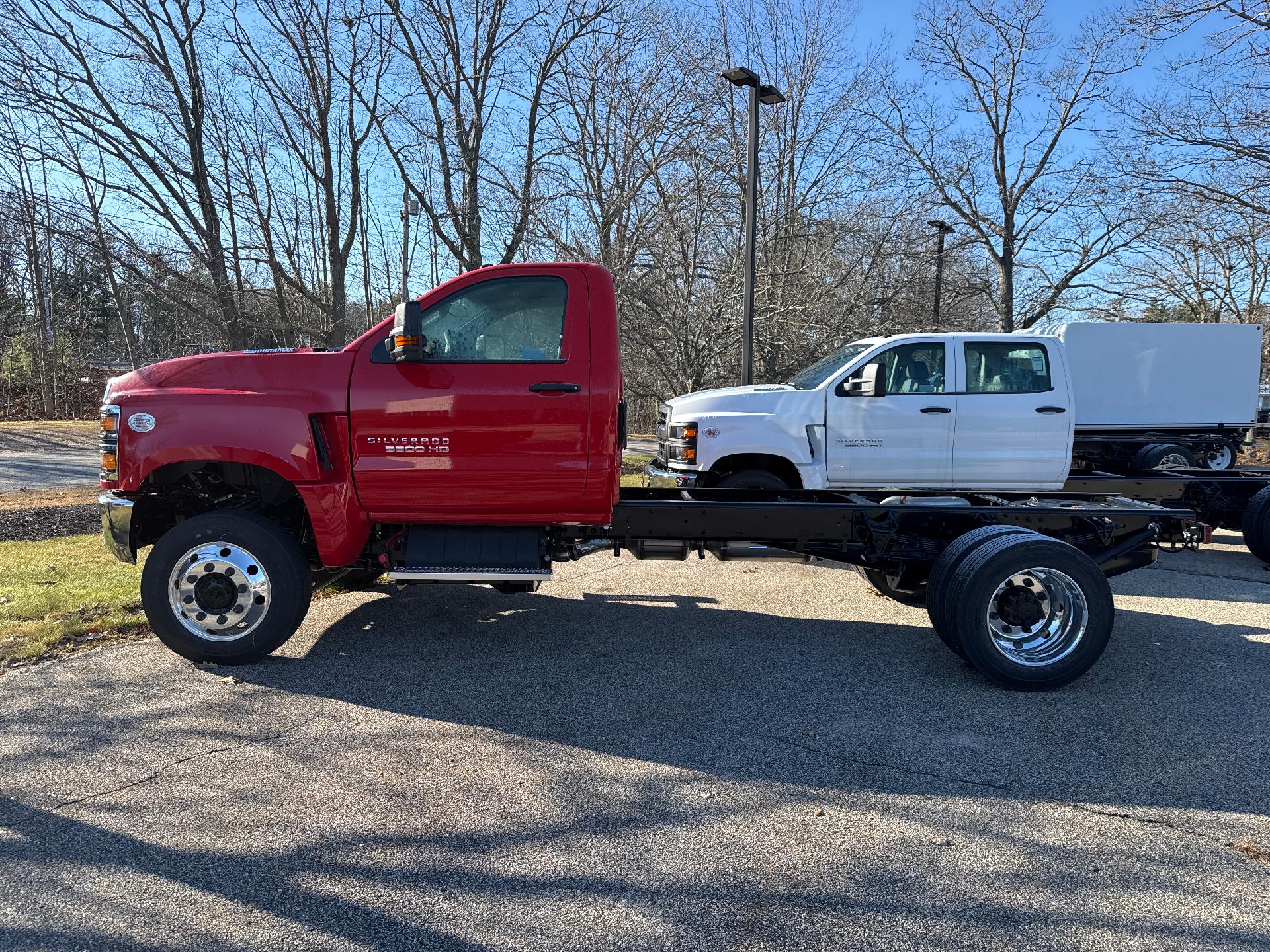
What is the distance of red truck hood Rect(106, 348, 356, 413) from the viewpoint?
15.9 ft

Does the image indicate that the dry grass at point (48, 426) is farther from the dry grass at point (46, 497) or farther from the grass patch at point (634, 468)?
the grass patch at point (634, 468)

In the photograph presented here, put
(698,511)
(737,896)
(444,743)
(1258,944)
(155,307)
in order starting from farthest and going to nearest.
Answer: (155,307)
(698,511)
(444,743)
(737,896)
(1258,944)

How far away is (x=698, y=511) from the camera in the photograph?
215 inches

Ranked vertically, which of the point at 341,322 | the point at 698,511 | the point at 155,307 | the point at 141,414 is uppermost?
the point at 155,307

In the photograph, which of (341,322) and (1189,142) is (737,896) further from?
(1189,142)

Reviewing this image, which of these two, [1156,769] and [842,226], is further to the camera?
[842,226]

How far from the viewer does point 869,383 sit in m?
7.95

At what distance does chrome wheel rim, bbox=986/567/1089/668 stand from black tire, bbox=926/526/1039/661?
0.23m

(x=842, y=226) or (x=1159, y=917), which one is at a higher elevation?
(x=842, y=226)

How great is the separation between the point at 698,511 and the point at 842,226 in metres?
17.0

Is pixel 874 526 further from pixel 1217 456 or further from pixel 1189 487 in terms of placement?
pixel 1217 456

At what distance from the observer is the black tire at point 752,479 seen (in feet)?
25.8

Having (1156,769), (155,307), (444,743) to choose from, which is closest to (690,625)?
(444,743)

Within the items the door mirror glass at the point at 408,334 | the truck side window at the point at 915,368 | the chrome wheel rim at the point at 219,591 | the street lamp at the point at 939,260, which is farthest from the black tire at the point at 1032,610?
the street lamp at the point at 939,260
